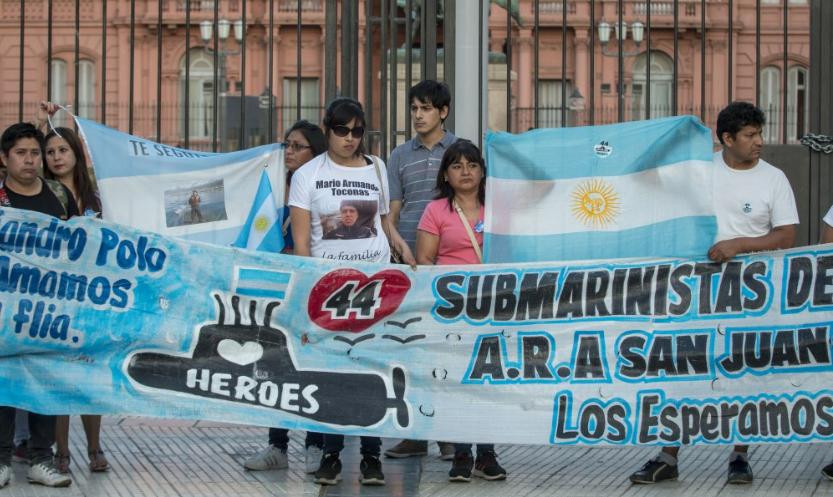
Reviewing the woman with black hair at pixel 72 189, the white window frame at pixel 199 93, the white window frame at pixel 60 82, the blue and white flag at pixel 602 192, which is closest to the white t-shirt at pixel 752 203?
the blue and white flag at pixel 602 192

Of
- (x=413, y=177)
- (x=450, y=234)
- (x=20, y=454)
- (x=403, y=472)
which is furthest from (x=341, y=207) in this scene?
(x=20, y=454)

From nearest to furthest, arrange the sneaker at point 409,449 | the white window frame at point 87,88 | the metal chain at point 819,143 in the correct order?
the sneaker at point 409,449, the metal chain at point 819,143, the white window frame at point 87,88

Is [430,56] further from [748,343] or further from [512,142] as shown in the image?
[748,343]

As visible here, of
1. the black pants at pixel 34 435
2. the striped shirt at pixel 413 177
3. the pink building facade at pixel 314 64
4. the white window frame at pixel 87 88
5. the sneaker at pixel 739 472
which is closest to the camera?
the black pants at pixel 34 435

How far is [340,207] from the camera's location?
6965 millimetres

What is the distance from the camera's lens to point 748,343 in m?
6.82

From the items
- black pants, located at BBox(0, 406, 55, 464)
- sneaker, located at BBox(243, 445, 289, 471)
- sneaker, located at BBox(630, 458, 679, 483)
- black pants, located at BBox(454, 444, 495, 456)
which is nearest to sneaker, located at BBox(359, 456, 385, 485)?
black pants, located at BBox(454, 444, 495, 456)

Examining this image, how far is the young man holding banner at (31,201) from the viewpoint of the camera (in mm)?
6699

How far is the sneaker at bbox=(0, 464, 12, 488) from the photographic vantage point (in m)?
6.61

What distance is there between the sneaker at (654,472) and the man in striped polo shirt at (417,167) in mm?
1125

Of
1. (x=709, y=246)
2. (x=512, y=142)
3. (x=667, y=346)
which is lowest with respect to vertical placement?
(x=667, y=346)

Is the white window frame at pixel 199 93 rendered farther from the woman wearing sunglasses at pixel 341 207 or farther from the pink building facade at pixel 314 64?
the woman wearing sunglasses at pixel 341 207

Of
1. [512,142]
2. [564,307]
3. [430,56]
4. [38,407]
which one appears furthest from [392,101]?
[38,407]

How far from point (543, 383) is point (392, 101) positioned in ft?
9.61
